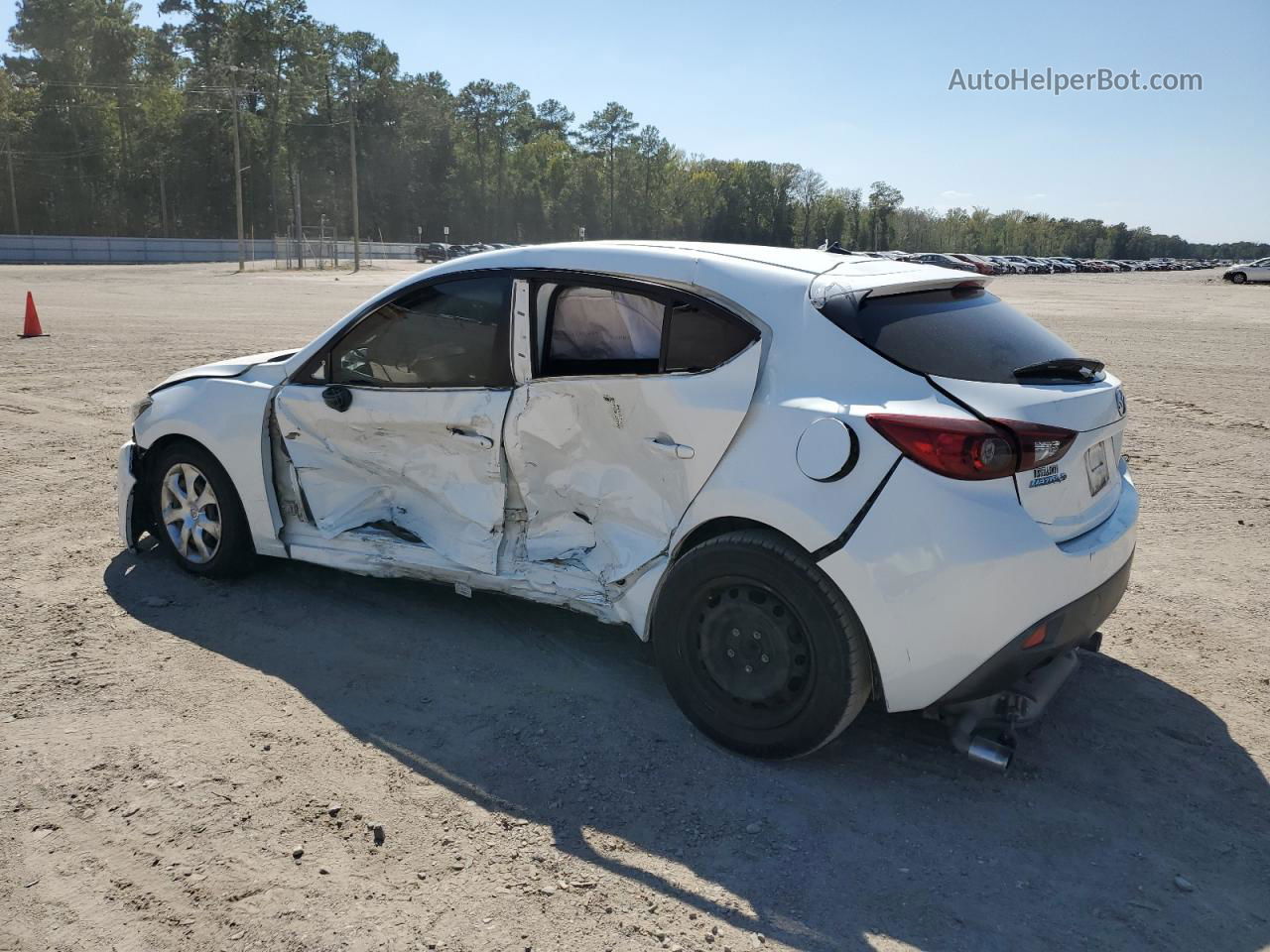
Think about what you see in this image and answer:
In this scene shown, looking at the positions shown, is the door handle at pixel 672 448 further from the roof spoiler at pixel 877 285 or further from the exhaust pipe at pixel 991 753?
the exhaust pipe at pixel 991 753

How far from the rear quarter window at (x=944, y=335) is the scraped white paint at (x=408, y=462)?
1.54 meters

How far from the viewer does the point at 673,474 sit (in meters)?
3.73

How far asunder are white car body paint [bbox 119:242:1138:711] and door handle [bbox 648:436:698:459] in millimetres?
12

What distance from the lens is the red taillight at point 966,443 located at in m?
3.12

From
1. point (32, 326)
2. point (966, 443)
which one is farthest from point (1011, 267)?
point (966, 443)

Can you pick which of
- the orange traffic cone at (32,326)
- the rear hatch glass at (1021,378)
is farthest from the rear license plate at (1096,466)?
the orange traffic cone at (32,326)

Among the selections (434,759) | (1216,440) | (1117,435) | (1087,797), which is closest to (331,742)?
(434,759)

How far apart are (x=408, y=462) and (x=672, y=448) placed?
142 centimetres

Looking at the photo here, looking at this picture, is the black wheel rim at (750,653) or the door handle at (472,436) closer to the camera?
the black wheel rim at (750,653)

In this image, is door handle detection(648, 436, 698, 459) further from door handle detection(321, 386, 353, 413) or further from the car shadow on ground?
door handle detection(321, 386, 353, 413)

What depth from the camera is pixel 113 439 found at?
861 centimetres

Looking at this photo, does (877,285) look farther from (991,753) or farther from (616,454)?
(991,753)

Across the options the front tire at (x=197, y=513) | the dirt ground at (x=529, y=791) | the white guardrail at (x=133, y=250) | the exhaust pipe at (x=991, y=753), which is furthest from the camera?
the white guardrail at (x=133, y=250)

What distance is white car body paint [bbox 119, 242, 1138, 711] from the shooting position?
10.4ft
